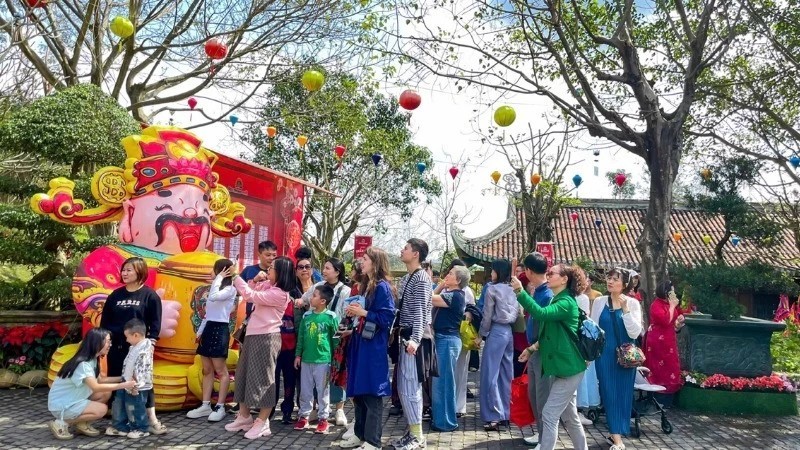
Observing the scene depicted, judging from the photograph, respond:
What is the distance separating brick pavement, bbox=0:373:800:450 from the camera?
16.4 ft

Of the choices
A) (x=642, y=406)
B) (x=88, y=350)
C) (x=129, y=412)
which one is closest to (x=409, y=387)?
(x=129, y=412)

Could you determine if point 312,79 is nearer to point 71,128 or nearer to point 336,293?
point 71,128

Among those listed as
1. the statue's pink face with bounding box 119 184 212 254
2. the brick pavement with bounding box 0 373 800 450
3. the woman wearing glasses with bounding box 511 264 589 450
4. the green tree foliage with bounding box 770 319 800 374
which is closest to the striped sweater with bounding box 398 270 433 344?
the woman wearing glasses with bounding box 511 264 589 450

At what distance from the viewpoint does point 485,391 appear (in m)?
5.96

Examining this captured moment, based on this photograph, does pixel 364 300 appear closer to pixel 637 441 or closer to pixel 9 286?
pixel 637 441

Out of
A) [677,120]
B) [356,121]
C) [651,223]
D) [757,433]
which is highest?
[356,121]

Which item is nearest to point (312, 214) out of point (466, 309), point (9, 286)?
point (9, 286)

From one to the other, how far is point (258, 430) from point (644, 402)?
3.87 m

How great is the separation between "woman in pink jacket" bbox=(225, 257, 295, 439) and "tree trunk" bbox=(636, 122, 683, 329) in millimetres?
4996

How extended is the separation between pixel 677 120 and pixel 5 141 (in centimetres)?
804

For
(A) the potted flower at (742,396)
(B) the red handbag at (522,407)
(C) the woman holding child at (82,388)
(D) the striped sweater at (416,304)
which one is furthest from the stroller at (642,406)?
(C) the woman holding child at (82,388)

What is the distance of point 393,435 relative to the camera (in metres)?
5.61

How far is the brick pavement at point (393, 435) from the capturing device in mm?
5008

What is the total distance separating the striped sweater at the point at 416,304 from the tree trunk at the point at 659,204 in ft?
14.5
